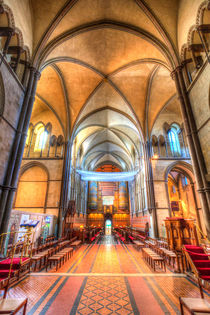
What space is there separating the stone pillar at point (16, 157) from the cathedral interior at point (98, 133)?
0.04 meters

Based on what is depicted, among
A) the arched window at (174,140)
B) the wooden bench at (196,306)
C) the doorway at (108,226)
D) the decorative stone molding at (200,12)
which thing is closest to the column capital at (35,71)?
the decorative stone molding at (200,12)

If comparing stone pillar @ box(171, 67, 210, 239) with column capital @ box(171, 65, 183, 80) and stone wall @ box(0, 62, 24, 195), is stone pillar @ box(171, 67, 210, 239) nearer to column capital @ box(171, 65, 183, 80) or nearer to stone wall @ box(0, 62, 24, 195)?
column capital @ box(171, 65, 183, 80)

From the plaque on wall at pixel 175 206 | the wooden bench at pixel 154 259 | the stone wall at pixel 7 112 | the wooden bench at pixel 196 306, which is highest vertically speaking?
the stone wall at pixel 7 112

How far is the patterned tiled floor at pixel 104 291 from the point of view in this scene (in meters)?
3.42

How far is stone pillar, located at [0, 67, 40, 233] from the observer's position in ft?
19.2

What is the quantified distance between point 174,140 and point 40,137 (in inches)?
557

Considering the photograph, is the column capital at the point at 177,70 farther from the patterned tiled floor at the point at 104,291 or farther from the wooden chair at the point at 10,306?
the wooden chair at the point at 10,306

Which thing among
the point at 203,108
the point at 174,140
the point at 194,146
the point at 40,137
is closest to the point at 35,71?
the point at 203,108

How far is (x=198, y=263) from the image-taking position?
4.54 m

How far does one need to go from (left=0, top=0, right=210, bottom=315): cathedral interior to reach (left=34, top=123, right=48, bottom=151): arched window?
0.11 metres

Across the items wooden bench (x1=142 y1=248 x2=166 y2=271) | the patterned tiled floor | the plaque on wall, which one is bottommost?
the patterned tiled floor

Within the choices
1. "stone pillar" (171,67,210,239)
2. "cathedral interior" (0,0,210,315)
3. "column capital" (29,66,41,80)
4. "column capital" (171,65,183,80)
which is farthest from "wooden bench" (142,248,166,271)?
"column capital" (29,66,41,80)

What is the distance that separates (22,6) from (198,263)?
42.6ft

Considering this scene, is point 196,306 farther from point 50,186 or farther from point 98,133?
point 98,133
